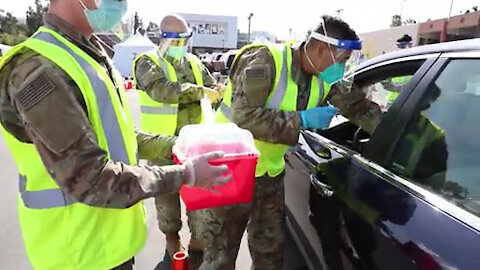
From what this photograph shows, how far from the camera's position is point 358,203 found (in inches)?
70.2

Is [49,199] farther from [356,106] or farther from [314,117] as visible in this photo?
[356,106]

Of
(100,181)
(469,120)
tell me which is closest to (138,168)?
(100,181)

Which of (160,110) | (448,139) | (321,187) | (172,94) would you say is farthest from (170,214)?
(448,139)

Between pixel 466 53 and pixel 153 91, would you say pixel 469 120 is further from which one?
pixel 153 91

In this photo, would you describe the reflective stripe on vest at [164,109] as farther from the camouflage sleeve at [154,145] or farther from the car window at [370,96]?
the camouflage sleeve at [154,145]

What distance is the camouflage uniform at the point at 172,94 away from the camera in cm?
329

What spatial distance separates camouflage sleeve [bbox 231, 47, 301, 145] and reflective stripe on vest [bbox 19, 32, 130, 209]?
0.90 metres

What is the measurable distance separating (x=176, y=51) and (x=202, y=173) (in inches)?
91.4

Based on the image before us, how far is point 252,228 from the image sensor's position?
2.60 metres

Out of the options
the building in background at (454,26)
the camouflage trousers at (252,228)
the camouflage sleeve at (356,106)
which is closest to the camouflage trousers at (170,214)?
the camouflage trousers at (252,228)

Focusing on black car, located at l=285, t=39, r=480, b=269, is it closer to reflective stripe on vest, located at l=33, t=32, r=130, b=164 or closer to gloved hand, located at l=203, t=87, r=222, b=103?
reflective stripe on vest, located at l=33, t=32, r=130, b=164

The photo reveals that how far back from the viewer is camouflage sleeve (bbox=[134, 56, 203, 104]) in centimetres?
327

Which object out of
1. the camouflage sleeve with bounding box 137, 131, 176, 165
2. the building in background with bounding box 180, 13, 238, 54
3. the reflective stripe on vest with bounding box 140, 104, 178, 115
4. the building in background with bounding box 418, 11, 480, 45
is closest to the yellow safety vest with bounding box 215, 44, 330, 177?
the camouflage sleeve with bounding box 137, 131, 176, 165

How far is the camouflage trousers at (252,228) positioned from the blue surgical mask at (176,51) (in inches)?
59.8
